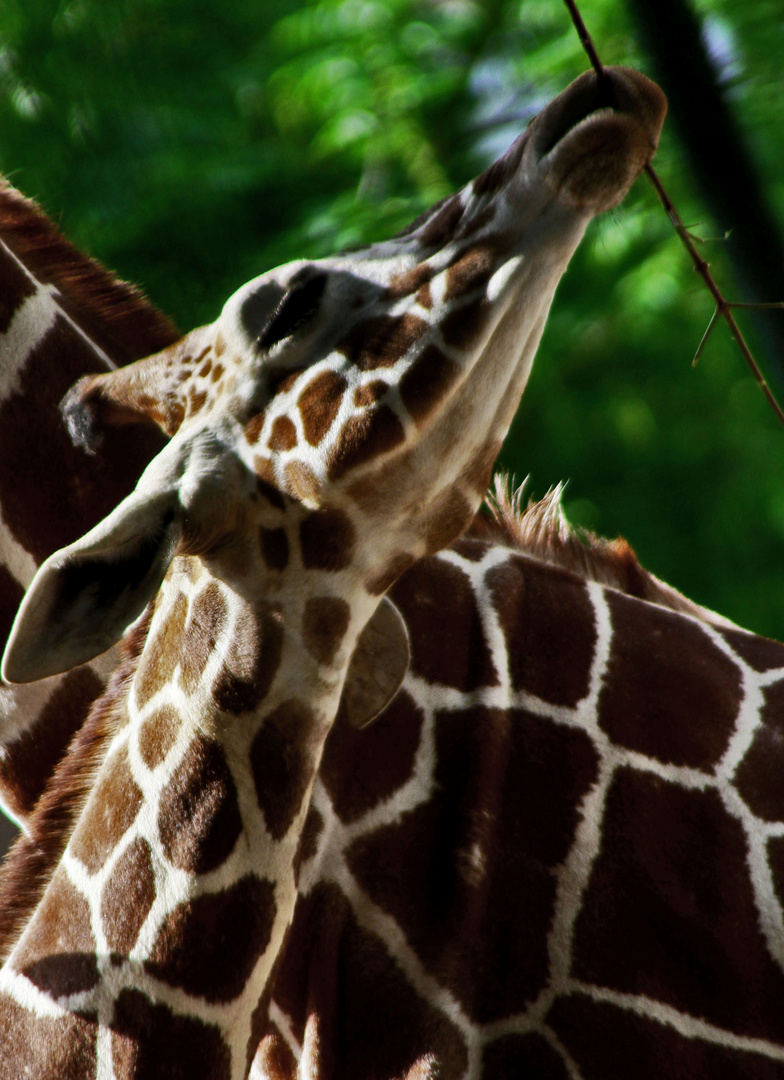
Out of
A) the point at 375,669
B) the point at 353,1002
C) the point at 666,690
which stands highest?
the point at 375,669

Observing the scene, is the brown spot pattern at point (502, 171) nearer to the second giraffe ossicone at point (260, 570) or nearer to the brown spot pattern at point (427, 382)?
the second giraffe ossicone at point (260, 570)

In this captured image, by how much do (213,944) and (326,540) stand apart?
39cm

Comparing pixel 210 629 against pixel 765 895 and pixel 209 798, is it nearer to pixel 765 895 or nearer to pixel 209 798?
pixel 209 798

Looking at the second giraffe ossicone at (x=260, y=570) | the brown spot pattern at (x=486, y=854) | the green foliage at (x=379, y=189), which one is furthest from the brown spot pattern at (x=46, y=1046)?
the green foliage at (x=379, y=189)

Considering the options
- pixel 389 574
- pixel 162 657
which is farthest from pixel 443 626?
pixel 162 657

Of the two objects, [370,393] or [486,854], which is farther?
[486,854]

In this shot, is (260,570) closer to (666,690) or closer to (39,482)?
(39,482)

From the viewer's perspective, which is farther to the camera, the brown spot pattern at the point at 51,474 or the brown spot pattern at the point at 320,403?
the brown spot pattern at the point at 51,474

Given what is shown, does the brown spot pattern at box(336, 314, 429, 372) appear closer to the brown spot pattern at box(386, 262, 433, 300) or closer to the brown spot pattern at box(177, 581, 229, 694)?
the brown spot pattern at box(386, 262, 433, 300)

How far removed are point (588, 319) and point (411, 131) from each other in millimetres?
908

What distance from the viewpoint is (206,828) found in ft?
3.14

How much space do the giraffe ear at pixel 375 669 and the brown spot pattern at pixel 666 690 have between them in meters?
0.27

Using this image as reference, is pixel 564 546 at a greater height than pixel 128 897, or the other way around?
pixel 128 897

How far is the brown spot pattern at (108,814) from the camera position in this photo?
985mm
